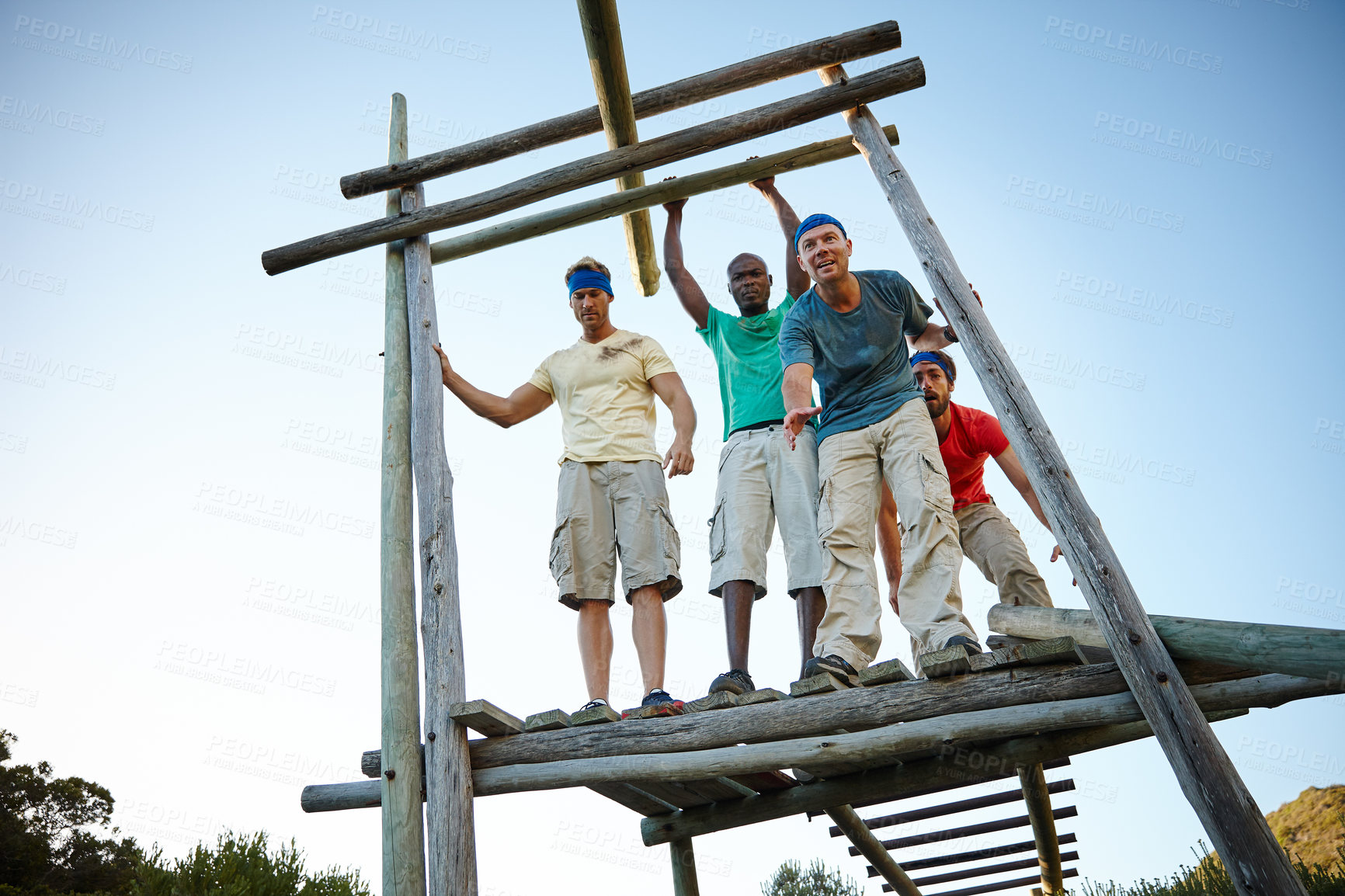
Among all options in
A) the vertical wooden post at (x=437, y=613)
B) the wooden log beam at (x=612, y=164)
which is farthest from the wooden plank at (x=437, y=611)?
the wooden log beam at (x=612, y=164)

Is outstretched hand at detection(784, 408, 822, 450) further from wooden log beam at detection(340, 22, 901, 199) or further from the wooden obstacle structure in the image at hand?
wooden log beam at detection(340, 22, 901, 199)

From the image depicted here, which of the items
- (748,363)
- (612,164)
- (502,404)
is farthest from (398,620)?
(612,164)

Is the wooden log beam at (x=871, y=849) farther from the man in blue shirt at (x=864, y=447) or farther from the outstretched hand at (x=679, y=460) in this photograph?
the outstretched hand at (x=679, y=460)

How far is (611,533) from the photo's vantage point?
467cm

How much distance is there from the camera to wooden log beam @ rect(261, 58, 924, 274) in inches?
196

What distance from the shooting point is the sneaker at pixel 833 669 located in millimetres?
3721

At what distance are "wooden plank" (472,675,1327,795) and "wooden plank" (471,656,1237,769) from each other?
0.11ft

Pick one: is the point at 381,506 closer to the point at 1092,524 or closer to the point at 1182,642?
the point at 1092,524

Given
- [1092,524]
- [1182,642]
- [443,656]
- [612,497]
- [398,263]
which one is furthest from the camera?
[398,263]

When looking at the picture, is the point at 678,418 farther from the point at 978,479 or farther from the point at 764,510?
the point at 978,479

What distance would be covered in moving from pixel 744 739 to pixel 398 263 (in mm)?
3208

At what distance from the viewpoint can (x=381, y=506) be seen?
4.74 metres

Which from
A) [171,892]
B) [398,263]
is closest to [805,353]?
[398,263]

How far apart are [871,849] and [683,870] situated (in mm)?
1217
